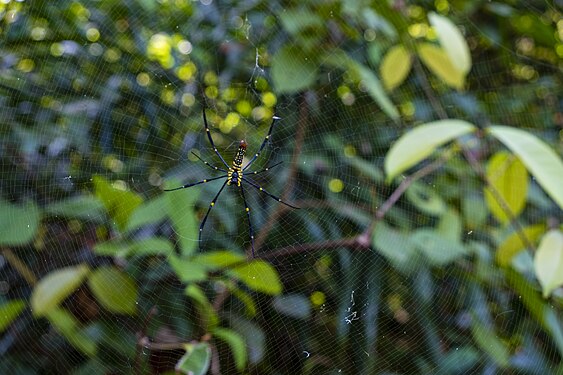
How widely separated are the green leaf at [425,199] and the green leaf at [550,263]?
434 millimetres

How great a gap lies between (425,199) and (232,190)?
23.7 inches

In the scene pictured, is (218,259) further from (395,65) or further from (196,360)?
(395,65)

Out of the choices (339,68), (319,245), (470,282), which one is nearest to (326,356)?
(319,245)

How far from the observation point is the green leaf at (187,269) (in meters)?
1.28

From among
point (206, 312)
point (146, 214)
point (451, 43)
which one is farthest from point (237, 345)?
point (451, 43)

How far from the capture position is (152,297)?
153 cm

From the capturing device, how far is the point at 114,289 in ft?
4.61

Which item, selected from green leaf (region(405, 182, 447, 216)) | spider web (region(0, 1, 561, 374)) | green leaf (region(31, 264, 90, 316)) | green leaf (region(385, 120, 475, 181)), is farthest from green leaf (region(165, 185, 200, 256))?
green leaf (region(405, 182, 447, 216))

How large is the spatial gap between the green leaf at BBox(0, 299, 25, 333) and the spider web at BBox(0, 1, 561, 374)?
0.08m

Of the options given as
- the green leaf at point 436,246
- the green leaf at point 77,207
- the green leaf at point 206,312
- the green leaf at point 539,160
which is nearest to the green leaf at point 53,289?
the green leaf at point 77,207

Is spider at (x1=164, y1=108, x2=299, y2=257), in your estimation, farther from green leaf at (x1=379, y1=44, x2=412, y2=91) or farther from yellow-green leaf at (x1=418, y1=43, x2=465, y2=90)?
yellow-green leaf at (x1=418, y1=43, x2=465, y2=90)

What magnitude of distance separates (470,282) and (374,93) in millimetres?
665

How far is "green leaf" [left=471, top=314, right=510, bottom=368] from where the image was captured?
1.62m

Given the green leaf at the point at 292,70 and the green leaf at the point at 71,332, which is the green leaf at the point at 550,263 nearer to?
the green leaf at the point at 292,70
